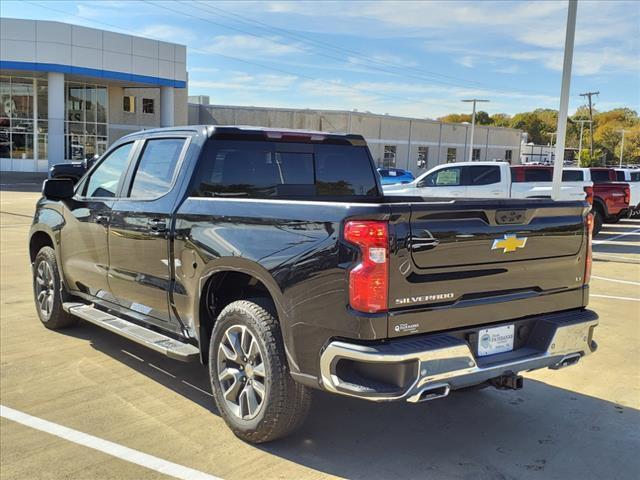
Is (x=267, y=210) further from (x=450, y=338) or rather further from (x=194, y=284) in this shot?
(x=450, y=338)

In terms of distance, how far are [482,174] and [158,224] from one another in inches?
511

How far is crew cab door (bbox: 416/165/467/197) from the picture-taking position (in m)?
16.2

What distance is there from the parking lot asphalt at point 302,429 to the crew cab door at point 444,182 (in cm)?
1049

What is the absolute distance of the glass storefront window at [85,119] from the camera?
141 ft

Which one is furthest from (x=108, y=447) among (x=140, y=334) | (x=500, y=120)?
(x=500, y=120)

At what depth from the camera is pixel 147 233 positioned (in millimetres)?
4719

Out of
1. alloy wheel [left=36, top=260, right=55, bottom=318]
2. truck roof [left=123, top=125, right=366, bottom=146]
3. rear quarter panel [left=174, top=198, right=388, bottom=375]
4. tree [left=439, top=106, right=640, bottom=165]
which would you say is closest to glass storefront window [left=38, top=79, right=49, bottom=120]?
alloy wheel [left=36, top=260, right=55, bottom=318]

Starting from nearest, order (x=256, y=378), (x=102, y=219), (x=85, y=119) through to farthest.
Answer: (x=256, y=378), (x=102, y=219), (x=85, y=119)

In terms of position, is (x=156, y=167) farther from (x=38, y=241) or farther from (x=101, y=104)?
(x=101, y=104)

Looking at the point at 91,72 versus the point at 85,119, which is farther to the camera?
the point at 85,119

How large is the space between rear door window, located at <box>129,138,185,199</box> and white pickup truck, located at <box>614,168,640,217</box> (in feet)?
60.8

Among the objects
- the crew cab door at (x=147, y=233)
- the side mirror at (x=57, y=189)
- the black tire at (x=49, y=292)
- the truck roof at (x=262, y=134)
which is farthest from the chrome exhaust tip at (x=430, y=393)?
the black tire at (x=49, y=292)

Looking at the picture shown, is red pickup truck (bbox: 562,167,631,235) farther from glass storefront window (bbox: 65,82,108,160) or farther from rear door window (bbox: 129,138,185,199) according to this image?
glass storefront window (bbox: 65,82,108,160)

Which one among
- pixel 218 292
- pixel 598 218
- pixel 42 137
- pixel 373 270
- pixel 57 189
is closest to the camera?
pixel 373 270
